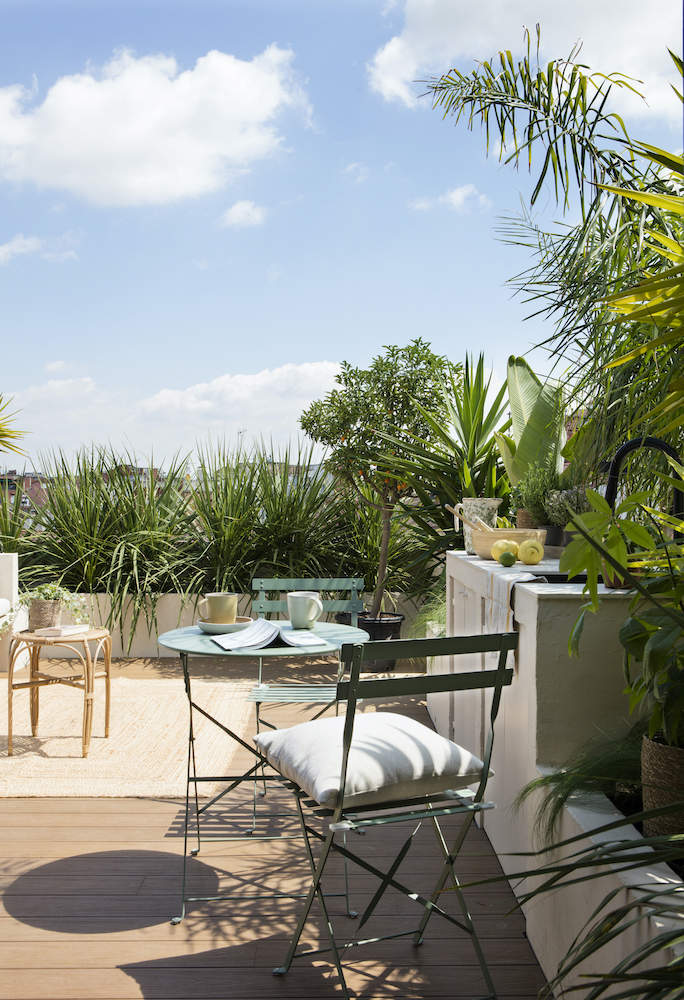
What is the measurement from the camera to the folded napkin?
7.82ft

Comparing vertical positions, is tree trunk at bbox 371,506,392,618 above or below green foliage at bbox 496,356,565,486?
below

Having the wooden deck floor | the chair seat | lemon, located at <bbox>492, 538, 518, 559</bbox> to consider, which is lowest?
the wooden deck floor

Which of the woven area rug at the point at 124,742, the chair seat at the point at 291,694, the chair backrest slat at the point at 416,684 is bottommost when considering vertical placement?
the woven area rug at the point at 124,742

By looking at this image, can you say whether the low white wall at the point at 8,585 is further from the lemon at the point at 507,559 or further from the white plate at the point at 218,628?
the lemon at the point at 507,559

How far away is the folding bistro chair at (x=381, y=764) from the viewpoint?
1774 millimetres

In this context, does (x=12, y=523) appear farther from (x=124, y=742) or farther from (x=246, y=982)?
(x=246, y=982)

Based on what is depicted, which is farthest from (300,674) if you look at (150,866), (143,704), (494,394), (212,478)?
(150,866)

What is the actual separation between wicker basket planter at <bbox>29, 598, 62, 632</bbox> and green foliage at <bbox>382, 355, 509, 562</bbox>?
2530 mm

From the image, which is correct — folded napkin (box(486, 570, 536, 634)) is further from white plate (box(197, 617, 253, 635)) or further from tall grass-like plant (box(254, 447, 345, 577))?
tall grass-like plant (box(254, 447, 345, 577))

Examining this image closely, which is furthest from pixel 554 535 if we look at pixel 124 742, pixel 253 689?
pixel 124 742

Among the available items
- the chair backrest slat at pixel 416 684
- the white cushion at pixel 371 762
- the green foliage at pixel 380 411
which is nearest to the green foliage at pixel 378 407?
the green foliage at pixel 380 411

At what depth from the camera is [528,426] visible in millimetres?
4406

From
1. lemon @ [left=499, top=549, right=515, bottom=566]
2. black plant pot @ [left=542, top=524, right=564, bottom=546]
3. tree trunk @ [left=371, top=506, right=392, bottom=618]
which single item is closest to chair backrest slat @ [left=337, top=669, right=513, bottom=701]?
lemon @ [left=499, top=549, right=515, bottom=566]

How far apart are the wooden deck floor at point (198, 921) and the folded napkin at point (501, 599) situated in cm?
68
